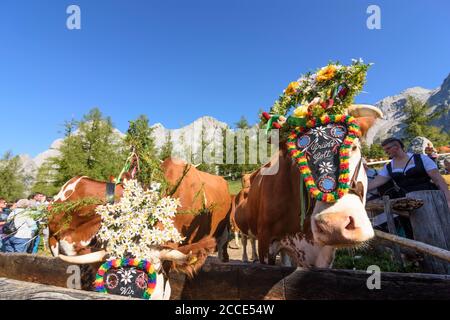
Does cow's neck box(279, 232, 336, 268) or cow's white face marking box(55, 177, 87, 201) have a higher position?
cow's white face marking box(55, 177, 87, 201)

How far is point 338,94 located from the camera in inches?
120

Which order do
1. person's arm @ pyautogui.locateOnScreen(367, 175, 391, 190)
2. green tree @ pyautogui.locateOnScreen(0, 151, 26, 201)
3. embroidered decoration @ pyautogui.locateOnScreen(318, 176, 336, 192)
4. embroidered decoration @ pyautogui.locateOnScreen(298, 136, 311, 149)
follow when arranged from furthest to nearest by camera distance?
1. green tree @ pyautogui.locateOnScreen(0, 151, 26, 201)
2. person's arm @ pyautogui.locateOnScreen(367, 175, 391, 190)
3. embroidered decoration @ pyautogui.locateOnScreen(298, 136, 311, 149)
4. embroidered decoration @ pyautogui.locateOnScreen(318, 176, 336, 192)

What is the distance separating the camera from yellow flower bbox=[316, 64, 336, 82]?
3.15 meters

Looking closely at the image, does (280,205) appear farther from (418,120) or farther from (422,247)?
(418,120)

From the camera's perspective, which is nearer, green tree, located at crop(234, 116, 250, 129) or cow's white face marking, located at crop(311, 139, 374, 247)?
cow's white face marking, located at crop(311, 139, 374, 247)

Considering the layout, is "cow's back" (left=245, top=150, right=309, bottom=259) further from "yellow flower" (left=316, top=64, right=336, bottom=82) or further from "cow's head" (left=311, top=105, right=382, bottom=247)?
"yellow flower" (left=316, top=64, right=336, bottom=82)

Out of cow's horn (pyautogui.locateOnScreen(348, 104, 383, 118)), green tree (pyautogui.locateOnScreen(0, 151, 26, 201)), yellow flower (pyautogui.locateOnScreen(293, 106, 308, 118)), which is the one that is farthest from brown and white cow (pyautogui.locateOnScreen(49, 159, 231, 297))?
green tree (pyautogui.locateOnScreen(0, 151, 26, 201))

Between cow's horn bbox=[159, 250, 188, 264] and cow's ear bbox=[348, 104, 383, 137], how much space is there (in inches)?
85.1

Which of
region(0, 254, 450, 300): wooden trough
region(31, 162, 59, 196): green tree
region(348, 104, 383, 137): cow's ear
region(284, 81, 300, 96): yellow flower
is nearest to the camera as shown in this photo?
region(0, 254, 450, 300): wooden trough

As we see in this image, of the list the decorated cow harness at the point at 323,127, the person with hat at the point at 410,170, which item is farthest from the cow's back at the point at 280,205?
the person with hat at the point at 410,170

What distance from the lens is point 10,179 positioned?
102 ft

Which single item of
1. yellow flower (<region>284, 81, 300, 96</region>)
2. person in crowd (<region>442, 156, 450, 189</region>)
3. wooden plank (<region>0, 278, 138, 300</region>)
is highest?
yellow flower (<region>284, 81, 300, 96</region>)

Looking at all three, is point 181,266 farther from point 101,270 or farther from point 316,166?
point 316,166

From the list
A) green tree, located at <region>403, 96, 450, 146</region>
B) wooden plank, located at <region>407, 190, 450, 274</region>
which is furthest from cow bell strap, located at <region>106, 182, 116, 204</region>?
green tree, located at <region>403, 96, 450, 146</region>
